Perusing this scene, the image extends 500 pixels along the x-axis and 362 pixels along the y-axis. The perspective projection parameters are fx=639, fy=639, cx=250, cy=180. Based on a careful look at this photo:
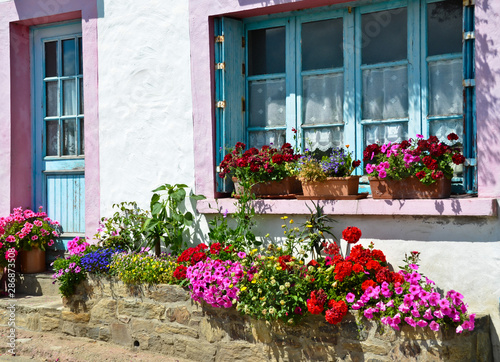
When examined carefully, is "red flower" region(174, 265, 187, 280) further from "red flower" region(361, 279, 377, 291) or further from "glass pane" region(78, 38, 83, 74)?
"glass pane" region(78, 38, 83, 74)

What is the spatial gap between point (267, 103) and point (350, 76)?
0.84 metres

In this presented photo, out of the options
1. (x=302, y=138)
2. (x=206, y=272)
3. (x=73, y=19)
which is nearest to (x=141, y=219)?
(x=206, y=272)

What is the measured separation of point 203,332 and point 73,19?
146 inches

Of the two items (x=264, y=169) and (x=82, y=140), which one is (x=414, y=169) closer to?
(x=264, y=169)

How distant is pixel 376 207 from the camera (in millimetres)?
4934

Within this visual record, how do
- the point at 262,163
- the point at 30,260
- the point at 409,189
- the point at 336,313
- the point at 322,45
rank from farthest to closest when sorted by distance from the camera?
the point at 30,260 < the point at 322,45 < the point at 262,163 < the point at 409,189 < the point at 336,313

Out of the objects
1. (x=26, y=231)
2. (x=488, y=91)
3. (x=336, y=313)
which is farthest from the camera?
(x=26, y=231)

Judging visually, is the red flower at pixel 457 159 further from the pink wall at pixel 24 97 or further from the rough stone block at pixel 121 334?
the pink wall at pixel 24 97

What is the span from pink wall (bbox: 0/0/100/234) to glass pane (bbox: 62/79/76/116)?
42cm

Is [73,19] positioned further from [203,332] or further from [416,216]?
[416,216]

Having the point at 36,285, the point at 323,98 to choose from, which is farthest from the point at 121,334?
the point at 323,98

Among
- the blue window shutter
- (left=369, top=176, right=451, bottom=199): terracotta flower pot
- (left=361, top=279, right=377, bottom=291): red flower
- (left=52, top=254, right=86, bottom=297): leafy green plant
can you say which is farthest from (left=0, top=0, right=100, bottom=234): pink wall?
(left=361, top=279, right=377, bottom=291): red flower

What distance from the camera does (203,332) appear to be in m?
5.18

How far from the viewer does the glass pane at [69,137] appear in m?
6.98
